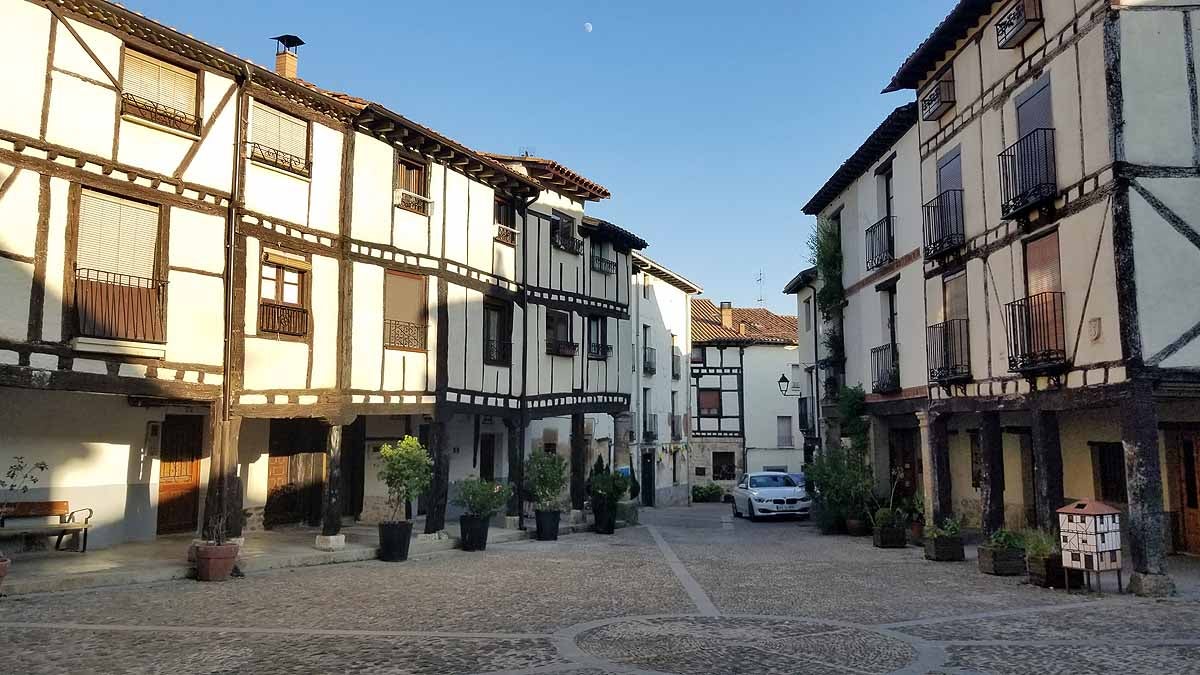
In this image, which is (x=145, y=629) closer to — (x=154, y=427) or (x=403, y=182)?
(x=154, y=427)

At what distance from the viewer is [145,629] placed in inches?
378

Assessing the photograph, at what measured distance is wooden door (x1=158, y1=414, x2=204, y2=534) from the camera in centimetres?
1658

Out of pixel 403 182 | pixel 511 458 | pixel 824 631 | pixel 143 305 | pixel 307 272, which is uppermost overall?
pixel 403 182

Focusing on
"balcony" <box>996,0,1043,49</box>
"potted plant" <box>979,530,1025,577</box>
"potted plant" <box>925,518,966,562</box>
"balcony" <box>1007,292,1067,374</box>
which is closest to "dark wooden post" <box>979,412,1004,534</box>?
"potted plant" <box>925,518,966,562</box>

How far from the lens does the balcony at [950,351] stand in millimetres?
17016

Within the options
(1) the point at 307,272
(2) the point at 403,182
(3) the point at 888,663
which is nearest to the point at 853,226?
(2) the point at 403,182

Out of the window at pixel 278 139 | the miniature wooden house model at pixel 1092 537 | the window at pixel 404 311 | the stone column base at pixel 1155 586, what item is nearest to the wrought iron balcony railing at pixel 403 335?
the window at pixel 404 311

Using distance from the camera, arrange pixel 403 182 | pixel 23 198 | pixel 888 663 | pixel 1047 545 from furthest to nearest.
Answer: pixel 403 182 < pixel 1047 545 < pixel 23 198 < pixel 888 663

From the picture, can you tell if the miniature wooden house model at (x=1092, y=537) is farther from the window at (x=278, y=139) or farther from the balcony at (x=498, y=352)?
the window at (x=278, y=139)

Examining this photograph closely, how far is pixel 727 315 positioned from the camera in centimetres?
4872

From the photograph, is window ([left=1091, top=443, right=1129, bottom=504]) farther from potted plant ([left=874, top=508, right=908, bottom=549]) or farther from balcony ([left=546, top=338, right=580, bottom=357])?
balcony ([left=546, top=338, right=580, bottom=357])

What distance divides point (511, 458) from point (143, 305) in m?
10.5

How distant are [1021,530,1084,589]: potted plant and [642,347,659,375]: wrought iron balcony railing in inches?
920

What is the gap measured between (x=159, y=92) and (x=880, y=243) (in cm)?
1639
